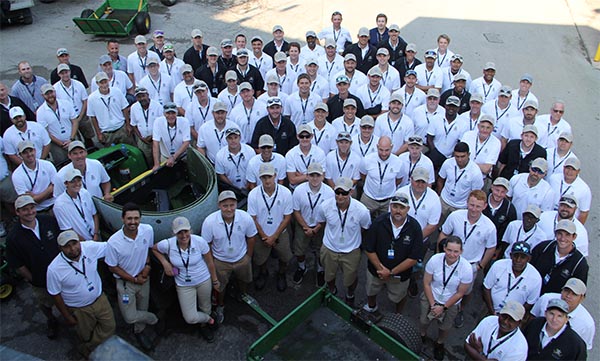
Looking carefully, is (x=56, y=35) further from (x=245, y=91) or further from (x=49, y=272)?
(x=49, y=272)

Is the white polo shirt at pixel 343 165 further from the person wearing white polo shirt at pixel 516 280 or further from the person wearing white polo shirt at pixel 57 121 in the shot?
the person wearing white polo shirt at pixel 57 121

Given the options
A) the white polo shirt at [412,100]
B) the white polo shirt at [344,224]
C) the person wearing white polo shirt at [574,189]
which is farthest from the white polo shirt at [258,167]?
the person wearing white polo shirt at [574,189]

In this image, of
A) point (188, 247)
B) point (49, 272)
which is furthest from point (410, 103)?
point (49, 272)

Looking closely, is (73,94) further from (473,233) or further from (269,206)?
(473,233)

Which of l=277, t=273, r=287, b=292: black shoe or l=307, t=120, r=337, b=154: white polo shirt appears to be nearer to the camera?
l=277, t=273, r=287, b=292: black shoe

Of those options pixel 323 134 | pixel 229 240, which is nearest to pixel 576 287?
pixel 229 240

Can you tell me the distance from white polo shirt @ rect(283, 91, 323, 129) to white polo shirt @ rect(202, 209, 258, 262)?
3.23 m

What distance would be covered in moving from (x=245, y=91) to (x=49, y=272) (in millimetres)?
4543

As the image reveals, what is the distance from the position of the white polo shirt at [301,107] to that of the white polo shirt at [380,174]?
2.05 metres

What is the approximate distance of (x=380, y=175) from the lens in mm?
7312

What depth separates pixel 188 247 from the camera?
5.97 metres

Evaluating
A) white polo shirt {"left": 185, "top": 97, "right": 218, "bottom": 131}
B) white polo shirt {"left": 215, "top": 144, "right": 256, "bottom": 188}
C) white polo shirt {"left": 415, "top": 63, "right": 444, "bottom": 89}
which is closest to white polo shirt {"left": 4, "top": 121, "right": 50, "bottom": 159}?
white polo shirt {"left": 185, "top": 97, "right": 218, "bottom": 131}

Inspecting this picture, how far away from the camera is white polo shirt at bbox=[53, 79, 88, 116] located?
9289 mm

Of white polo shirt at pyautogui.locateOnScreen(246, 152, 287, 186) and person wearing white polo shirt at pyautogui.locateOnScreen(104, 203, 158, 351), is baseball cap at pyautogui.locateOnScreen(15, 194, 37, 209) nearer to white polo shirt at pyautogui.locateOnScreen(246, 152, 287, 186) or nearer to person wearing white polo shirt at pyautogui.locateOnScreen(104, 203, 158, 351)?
person wearing white polo shirt at pyautogui.locateOnScreen(104, 203, 158, 351)
